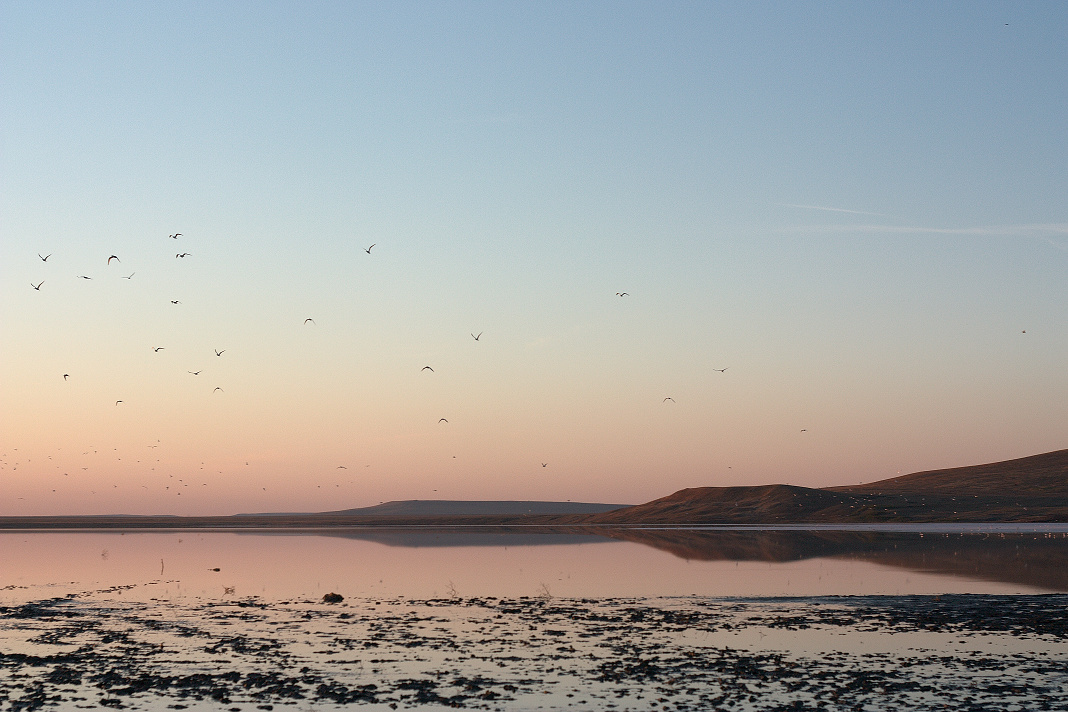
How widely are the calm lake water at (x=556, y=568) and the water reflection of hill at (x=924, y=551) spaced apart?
12 centimetres

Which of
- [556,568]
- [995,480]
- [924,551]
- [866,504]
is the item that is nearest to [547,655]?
[556,568]

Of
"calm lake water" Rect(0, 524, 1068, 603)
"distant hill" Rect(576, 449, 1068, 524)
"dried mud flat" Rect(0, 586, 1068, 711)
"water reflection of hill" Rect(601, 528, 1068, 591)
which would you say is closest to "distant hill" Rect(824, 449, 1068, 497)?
"distant hill" Rect(576, 449, 1068, 524)

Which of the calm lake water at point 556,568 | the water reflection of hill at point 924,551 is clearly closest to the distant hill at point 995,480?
the water reflection of hill at point 924,551

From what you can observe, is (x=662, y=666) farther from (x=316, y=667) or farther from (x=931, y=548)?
(x=931, y=548)

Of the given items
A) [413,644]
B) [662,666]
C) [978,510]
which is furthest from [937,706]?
[978,510]

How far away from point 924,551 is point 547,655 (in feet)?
155

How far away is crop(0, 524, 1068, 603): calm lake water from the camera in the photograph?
41250 mm

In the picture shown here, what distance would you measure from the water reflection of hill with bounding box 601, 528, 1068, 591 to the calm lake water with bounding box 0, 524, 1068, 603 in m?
0.12

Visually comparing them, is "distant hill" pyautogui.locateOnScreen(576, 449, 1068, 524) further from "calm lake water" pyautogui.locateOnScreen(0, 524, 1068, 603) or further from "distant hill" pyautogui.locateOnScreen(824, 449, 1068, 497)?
"calm lake water" pyautogui.locateOnScreen(0, 524, 1068, 603)

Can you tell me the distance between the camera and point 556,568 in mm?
53219

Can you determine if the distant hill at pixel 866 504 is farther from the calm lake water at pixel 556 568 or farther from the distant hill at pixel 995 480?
the calm lake water at pixel 556 568

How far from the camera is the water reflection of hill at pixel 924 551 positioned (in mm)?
48594

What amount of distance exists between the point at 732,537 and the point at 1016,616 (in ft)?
197

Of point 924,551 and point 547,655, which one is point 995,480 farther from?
point 547,655
